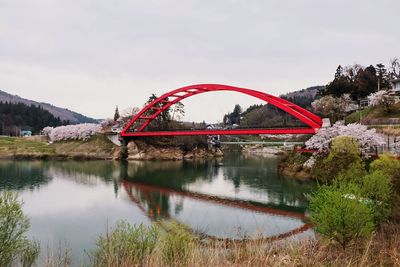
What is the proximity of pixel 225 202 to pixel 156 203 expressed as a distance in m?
4.33

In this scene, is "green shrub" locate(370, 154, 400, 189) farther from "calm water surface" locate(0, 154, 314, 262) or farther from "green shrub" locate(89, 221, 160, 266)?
"green shrub" locate(89, 221, 160, 266)

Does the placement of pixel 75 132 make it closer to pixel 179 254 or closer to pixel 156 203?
pixel 156 203

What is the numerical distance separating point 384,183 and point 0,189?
24.1 m

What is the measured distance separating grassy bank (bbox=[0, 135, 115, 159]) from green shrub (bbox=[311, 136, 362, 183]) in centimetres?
3755

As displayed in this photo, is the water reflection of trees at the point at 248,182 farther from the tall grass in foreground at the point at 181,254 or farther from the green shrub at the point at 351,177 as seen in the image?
the tall grass in foreground at the point at 181,254

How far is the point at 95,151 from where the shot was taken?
54875 millimetres

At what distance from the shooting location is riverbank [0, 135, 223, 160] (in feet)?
172

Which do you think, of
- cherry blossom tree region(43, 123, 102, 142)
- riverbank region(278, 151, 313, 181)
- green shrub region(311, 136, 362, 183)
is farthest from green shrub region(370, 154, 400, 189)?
cherry blossom tree region(43, 123, 102, 142)

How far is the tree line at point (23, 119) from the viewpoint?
91.3m

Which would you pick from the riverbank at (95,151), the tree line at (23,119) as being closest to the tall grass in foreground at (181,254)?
the riverbank at (95,151)

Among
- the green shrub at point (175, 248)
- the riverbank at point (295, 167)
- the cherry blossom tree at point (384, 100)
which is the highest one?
the cherry blossom tree at point (384, 100)

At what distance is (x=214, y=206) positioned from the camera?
20.2m

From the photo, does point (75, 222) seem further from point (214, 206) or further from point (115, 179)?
point (115, 179)

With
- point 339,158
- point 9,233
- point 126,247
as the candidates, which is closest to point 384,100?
point 339,158
